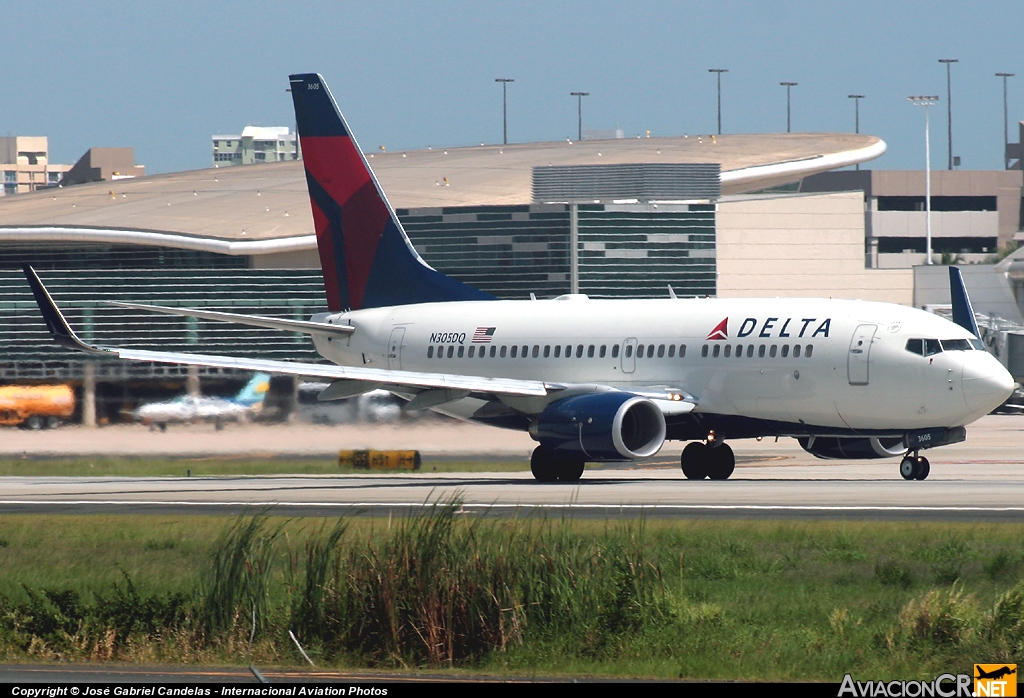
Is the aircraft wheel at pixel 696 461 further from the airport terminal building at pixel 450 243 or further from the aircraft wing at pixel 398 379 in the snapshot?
the airport terminal building at pixel 450 243

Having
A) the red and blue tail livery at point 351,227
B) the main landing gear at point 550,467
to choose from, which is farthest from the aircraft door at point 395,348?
the main landing gear at point 550,467

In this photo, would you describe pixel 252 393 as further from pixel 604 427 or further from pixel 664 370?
pixel 604 427

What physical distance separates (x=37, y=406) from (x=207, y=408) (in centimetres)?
484

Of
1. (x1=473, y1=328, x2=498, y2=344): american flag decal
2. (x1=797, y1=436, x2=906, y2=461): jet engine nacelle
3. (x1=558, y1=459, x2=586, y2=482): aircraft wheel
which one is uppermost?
(x1=473, y1=328, x2=498, y2=344): american flag decal

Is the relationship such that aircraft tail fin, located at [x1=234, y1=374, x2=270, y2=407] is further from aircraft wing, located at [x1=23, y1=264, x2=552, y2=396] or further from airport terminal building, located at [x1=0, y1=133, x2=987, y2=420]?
airport terminal building, located at [x1=0, y1=133, x2=987, y2=420]

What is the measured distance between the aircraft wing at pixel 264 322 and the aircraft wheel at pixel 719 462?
10924 millimetres

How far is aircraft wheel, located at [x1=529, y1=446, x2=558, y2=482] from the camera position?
38.4 metres

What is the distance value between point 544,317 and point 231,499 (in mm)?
11901

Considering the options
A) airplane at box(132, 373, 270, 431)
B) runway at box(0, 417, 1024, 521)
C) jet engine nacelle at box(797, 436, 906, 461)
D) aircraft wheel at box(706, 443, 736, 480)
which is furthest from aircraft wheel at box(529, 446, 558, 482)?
airplane at box(132, 373, 270, 431)

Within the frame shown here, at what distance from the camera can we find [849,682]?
14.4 m

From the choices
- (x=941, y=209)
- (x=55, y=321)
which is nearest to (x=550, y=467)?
(x=55, y=321)

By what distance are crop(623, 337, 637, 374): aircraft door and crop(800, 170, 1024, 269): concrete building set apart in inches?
5358

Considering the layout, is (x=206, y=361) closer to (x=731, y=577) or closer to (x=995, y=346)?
(x=731, y=577)

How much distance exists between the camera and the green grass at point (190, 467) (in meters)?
46.4
